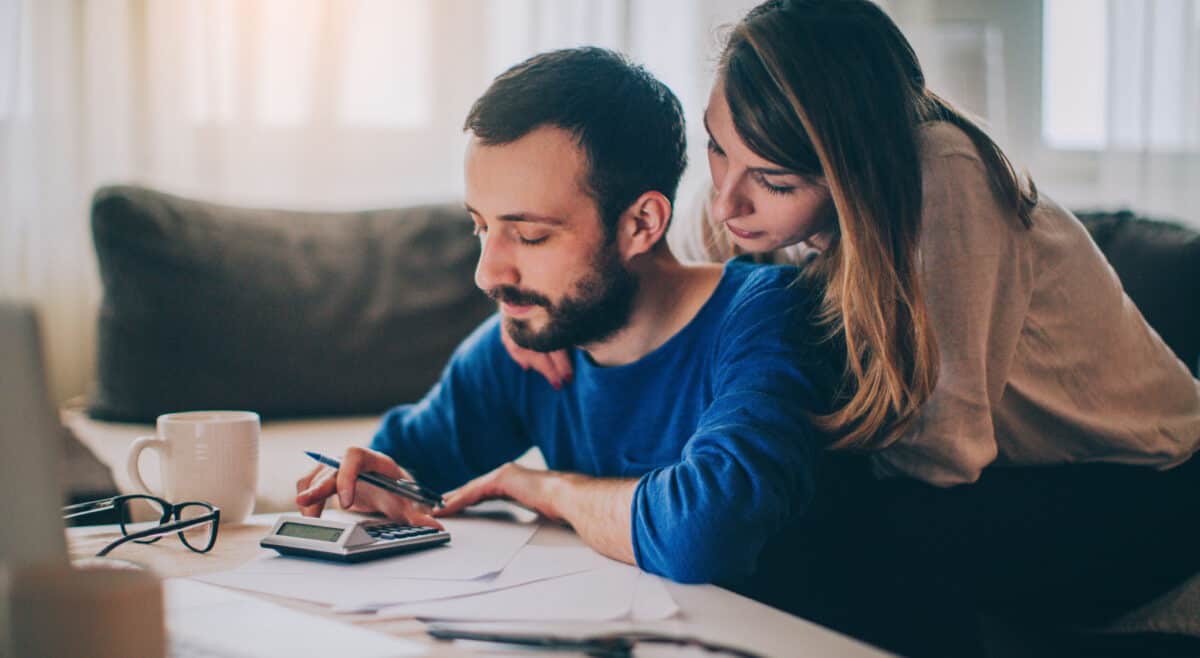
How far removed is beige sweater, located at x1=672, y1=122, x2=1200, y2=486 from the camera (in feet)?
3.82

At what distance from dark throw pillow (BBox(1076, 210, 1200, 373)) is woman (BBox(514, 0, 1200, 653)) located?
16.1 inches

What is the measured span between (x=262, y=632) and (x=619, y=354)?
0.67 meters

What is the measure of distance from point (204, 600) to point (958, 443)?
2.67 feet

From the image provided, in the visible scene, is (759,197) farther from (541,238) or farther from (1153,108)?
(1153,108)

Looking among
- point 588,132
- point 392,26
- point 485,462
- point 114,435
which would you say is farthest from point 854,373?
point 392,26

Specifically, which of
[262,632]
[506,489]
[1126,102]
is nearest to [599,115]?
[506,489]

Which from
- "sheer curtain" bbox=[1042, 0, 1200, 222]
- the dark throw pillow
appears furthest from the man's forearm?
"sheer curtain" bbox=[1042, 0, 1200, 222]

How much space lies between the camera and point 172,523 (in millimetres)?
1005

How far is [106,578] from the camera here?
596mm

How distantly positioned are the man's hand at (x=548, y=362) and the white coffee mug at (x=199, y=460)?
0.40 metres

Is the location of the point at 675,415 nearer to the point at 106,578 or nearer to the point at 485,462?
the point at 485,462

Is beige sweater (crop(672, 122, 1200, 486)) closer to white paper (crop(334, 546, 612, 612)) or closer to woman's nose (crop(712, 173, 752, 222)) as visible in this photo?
woman's nose (crop(712, 173, 752, 222))

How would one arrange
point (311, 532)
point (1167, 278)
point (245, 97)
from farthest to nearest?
1. point (245, 97)
2. point (1167, 278)
3. point (311, 532)

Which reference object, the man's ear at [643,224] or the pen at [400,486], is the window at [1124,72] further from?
the pen at [400,486]
